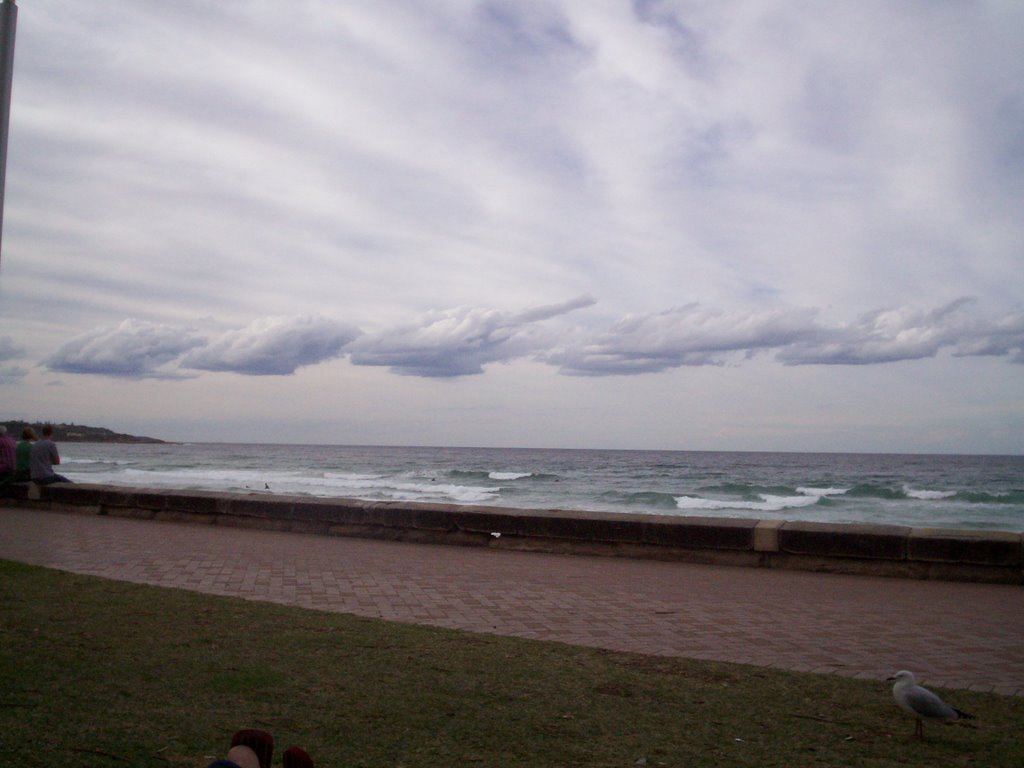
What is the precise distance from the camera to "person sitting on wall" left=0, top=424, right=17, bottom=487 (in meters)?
12.3

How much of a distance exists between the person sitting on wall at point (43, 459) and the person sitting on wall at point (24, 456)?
0.08 meters

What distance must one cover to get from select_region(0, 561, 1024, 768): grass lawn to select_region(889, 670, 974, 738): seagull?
4.8 inches

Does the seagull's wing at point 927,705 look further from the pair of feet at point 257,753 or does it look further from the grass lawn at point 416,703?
the pair of feet at point 257,753

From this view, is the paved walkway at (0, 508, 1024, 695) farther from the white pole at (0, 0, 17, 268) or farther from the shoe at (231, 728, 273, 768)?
the white pole at (0, 0, 17, 268)

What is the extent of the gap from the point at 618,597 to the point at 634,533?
2191 millimetres

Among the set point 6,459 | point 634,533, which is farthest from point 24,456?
point 634,533

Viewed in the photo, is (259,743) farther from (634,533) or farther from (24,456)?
(24,456)

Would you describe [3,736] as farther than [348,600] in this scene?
No

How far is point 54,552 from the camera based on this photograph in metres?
8.60

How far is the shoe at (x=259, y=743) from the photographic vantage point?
2.99 m

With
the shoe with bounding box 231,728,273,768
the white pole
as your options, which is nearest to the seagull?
the shoe with bounding box 231,728,273,768

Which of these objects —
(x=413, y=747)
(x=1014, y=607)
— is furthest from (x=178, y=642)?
(x=1014, y=607)

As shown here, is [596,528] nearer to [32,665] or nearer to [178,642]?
[178,642]

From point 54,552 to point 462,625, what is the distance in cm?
495
